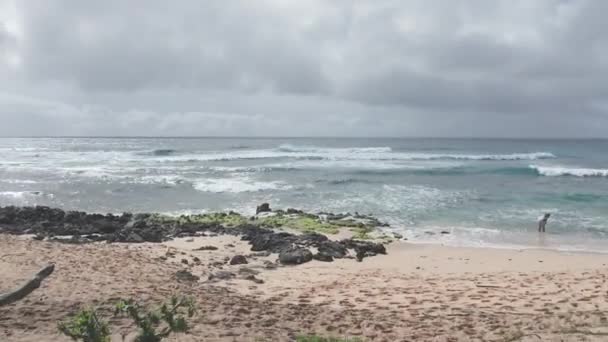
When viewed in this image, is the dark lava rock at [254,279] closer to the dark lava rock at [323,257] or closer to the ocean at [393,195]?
the dark lava rock at [323,257]

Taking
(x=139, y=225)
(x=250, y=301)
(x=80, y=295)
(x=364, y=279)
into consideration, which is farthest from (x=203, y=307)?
(x=139, y=225)

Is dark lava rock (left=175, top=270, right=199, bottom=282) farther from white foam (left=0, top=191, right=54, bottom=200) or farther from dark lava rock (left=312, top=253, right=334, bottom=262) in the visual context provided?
white foam (left=0, top=191, right=54, bottom=200)

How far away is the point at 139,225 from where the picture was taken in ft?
48.2

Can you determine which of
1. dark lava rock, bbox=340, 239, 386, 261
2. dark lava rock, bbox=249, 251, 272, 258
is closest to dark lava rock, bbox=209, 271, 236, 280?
dark lava rock, bbox=249, 251, 272, 258

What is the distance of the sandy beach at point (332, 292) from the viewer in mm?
5898

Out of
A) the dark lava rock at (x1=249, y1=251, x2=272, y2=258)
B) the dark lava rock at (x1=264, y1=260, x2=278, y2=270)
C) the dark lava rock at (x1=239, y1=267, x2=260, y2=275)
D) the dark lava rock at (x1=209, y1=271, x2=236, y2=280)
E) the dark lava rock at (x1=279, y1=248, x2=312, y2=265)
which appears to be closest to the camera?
the dark lava rock at (x1=209, y1=271, x2=236, y2=280)

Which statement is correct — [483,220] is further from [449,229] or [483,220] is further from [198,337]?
[198,337]

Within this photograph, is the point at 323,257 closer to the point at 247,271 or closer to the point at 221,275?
the point at 247,271

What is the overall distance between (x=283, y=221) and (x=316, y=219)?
47.3 inches

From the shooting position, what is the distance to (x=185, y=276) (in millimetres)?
8680

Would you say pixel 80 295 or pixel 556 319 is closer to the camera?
pixel 556 319

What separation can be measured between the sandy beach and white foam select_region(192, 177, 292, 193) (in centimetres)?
1358

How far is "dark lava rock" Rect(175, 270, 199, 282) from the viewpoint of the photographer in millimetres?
8523

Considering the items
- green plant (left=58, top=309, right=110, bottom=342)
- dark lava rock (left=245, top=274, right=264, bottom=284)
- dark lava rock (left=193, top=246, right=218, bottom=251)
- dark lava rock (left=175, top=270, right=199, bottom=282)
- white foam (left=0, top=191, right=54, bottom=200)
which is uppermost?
green plant (left=58, top=309, right=110, bottom=342)
